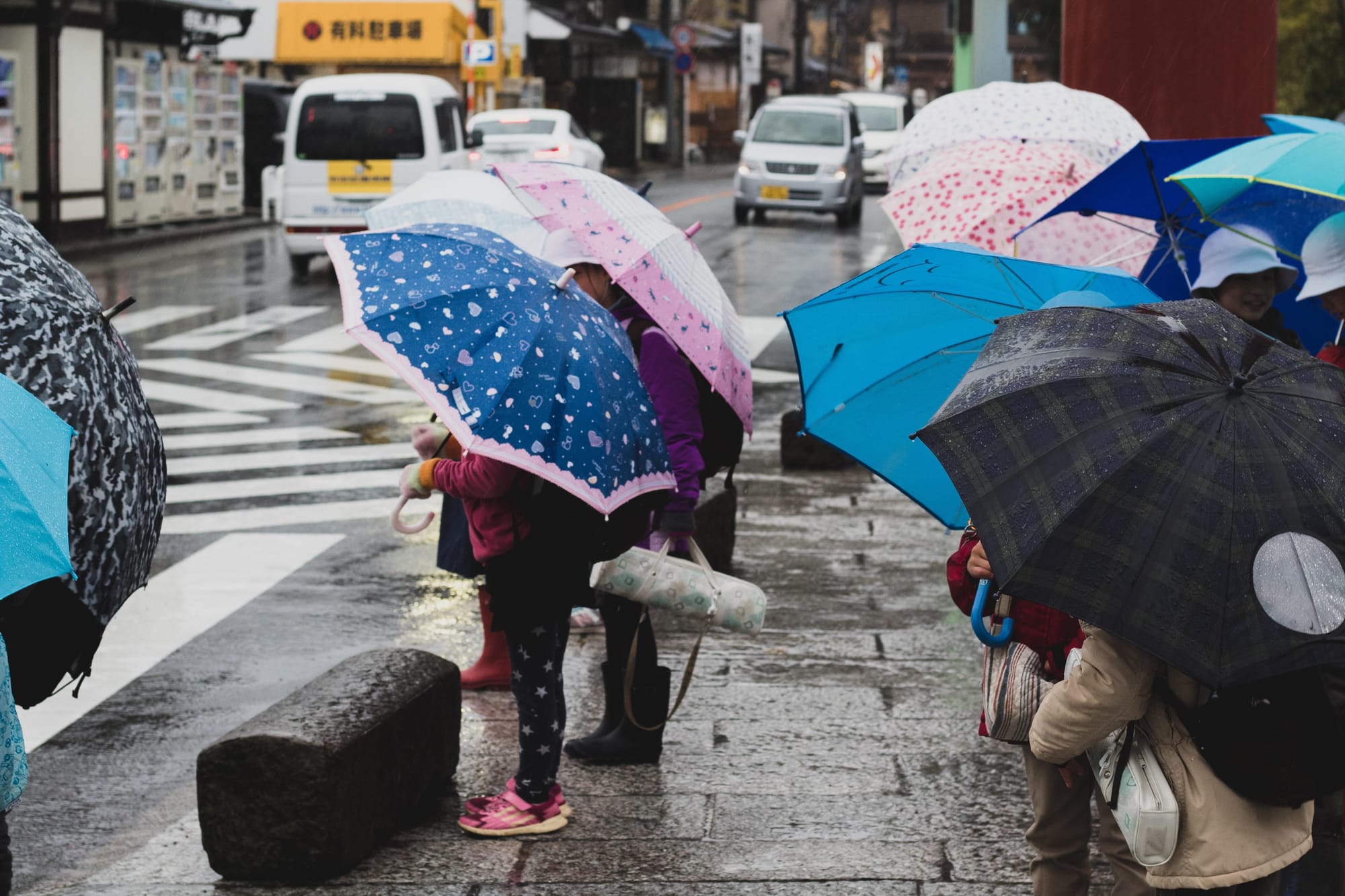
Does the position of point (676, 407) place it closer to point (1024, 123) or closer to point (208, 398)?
point (1024, 123)

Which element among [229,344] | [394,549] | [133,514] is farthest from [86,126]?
[133,514]

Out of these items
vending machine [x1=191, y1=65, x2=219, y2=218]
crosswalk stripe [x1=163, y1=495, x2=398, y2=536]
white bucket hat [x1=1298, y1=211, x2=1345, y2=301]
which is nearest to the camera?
white bucket hat [x1=1298, y1=211, x2=1345, y2=301]

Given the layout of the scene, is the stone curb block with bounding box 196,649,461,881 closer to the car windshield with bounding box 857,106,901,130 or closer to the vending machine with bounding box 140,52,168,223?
the vending machine with bounding box 140,52,168,223

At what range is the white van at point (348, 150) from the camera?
2017 centimetres

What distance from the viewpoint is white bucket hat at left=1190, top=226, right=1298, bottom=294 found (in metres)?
4.64

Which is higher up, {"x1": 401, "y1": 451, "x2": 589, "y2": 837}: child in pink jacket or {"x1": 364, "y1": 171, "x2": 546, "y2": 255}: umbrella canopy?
{"x1": 364, "y1": 171, "x2": 546, "y2": 255}: umbrella canopy

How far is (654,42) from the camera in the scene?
53.8m

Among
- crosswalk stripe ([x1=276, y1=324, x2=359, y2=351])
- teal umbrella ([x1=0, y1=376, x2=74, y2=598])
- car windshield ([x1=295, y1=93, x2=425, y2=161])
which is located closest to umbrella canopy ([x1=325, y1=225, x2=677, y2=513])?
teal umbrella ([x1=0, y1=376, x2=74, y2=598])

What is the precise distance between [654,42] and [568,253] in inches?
1985

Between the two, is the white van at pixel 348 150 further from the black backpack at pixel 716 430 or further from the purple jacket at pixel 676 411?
the purple jacket at pixel 676 411

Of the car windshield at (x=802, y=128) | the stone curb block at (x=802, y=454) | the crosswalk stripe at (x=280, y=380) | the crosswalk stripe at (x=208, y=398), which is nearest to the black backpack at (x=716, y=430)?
the stone curb block at (x=802, y=454)

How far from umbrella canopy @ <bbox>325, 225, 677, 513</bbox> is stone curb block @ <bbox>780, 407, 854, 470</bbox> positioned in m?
5.50

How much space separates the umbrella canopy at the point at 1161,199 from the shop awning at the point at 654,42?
48072 millimetres

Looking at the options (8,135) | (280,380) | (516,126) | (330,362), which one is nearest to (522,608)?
(280,380)
